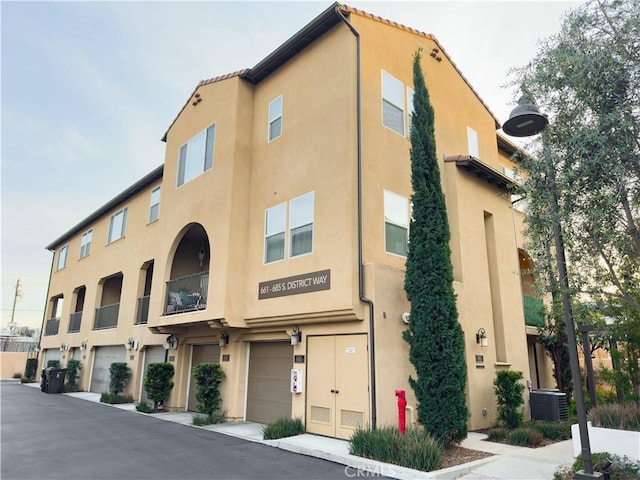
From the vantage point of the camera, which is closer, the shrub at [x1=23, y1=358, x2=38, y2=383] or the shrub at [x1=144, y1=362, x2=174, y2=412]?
the shrub at [x1=144, y1=362, x2=174, y2=412]

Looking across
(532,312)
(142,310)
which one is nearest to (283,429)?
(532,312)

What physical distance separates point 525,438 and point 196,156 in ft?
41.5

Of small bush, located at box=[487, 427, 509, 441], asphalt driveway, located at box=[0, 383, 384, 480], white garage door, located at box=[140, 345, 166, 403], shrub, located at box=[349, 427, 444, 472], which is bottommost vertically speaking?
asphalt driveway, located at box=[0, 383, 384, 480]

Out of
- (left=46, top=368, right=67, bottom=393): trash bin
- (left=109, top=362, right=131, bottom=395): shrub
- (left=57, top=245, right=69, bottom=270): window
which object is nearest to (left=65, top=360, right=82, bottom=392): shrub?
(left=46, top=368, right=67, bottom=393): trash bin

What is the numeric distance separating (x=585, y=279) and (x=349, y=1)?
8.97m

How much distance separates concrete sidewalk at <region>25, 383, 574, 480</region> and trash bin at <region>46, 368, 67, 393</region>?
1598 centimetres

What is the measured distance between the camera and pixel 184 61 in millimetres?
15773

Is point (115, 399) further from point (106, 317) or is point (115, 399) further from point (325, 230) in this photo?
point (325, 230)

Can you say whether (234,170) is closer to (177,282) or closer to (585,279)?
(177,282)

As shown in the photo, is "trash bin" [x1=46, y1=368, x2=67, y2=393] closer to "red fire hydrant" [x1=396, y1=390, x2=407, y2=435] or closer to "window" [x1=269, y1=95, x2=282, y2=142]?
"window" [x1=269, y1=95, x2=282, y2=142]

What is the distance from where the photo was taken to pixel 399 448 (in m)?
7.32

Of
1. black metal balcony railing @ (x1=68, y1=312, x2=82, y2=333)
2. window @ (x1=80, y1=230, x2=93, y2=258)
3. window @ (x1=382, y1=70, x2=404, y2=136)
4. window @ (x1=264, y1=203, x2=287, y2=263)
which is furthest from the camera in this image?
window @ (x1=80, y1=230, x2=93, y2=258)

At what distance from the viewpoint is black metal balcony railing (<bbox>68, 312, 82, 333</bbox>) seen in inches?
959

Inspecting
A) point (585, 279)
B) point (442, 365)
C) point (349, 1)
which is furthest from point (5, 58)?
point (585, 279)
